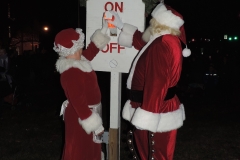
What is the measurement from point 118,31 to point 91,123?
98 centimetres

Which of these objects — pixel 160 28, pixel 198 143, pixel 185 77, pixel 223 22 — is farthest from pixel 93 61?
pixel 223 22

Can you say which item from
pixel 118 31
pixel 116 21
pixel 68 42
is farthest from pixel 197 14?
pixel 68 42

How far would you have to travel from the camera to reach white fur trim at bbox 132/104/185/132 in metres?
2.63

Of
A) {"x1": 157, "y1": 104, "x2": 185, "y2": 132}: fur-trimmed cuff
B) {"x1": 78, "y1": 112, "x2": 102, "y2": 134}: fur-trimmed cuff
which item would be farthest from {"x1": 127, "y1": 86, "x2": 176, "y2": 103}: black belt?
{"x1": 78, "y1": 112, "x2": 102, "y2": 134}: fur-trimmed cuff

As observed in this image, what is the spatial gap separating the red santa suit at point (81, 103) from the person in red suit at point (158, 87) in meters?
0.36

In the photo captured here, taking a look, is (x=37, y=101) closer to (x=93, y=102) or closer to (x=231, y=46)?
(x=93, y=102)

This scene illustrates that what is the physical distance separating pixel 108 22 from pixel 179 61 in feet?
2.95

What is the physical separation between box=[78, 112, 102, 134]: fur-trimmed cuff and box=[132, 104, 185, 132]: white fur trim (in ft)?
1.74

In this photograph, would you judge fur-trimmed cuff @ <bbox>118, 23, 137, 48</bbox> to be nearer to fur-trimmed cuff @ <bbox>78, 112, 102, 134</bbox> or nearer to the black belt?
the black belt

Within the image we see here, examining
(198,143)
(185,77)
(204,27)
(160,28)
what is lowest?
(198,143)

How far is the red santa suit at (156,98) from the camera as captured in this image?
2639 mm

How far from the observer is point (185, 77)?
10.8 metres

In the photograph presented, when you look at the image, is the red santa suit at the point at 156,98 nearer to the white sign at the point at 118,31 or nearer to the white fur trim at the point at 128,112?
the white fur trim at the point at 128,112

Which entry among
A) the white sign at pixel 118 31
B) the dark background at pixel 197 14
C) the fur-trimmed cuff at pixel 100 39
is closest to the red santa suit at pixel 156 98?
the white sign at pixel 118 31
